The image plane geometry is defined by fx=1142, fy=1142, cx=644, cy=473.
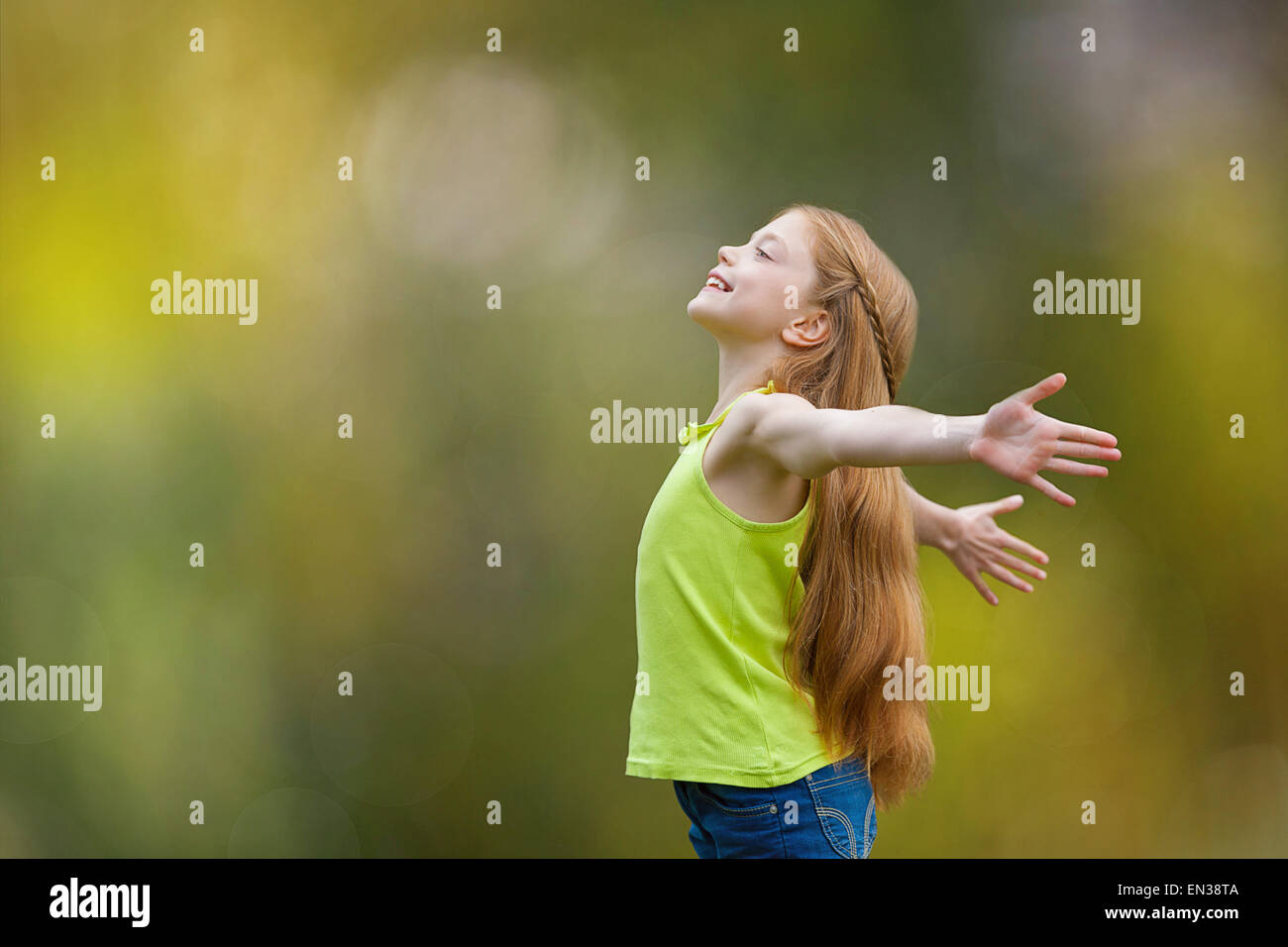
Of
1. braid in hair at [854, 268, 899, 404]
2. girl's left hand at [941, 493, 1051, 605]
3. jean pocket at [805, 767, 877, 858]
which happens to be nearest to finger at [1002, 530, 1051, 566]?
girl's left hand at [941, 493, 1051, 605]

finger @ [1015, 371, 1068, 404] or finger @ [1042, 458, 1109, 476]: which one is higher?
finger @ [1015, 371, 1068, 404]

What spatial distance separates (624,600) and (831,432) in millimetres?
1402

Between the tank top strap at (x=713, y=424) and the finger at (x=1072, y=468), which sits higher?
the tank top strap at (x=713, y=424)

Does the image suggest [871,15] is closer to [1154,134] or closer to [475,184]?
[1154,134]

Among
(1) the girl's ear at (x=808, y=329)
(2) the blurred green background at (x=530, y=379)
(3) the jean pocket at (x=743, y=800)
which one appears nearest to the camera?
(3) the jean pocket at (x=743, y=800)

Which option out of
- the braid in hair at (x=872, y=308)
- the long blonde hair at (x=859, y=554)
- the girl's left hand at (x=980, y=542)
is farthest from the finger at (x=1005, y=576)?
the braid in hair at (x=872, y=308)

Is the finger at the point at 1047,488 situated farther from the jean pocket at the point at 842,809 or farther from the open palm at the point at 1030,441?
the jean pocket at the point at 842,809

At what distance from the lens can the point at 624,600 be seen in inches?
101

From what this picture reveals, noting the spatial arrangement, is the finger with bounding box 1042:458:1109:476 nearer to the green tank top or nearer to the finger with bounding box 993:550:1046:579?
the green tank top

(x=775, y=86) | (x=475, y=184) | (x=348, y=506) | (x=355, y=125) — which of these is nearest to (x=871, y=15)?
(x=775, y=86)

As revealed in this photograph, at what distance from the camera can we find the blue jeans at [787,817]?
1372 millimetres

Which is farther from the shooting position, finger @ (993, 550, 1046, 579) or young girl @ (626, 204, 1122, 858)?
finger @ (993, 550, 1046, 579)

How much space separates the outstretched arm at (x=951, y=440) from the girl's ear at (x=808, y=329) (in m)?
0.24

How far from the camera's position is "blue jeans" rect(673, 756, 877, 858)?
1.37 metres
